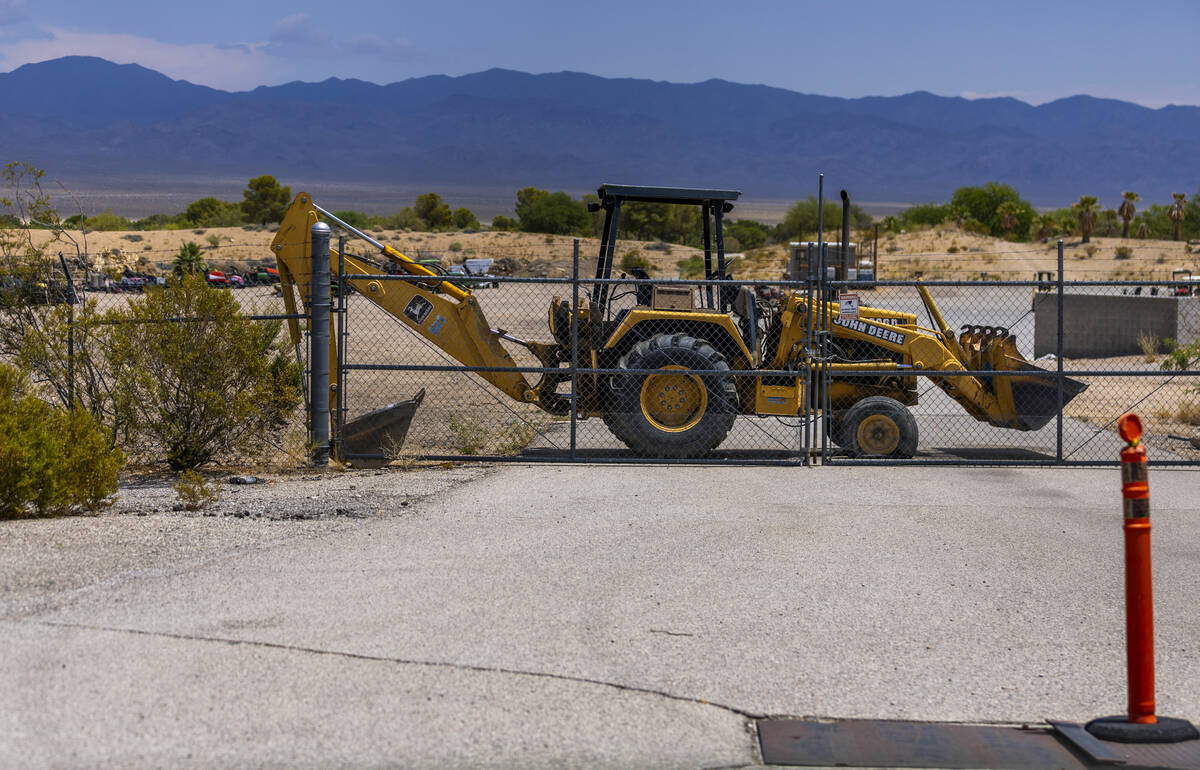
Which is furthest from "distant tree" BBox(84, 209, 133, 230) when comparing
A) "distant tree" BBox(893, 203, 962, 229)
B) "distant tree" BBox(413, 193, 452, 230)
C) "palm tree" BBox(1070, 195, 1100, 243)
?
"palm tree" BBox(1070, 195, 1100, 243)

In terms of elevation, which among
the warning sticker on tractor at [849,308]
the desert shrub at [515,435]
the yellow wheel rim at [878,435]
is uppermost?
the warning sticker on tractor at [849,308]

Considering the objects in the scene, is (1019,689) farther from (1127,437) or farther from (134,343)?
(134,343)

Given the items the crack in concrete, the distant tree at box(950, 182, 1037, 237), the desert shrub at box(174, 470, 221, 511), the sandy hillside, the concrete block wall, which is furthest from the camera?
the distant tree at box(950, 182, 1037, 237)

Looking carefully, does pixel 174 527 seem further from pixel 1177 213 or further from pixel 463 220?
pixel 463 220

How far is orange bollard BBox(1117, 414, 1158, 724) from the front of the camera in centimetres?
528

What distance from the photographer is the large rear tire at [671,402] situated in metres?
12.9

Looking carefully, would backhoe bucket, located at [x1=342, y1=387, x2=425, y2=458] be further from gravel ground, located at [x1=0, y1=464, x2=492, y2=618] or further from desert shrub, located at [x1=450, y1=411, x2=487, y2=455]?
desert shrub, located at [x1=450, y1=411, x2=487, y2=455]

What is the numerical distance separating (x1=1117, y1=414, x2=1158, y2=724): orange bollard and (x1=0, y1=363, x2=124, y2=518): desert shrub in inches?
277

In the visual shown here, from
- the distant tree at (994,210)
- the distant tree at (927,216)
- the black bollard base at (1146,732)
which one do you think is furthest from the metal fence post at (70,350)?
the distant tree at (927,216)

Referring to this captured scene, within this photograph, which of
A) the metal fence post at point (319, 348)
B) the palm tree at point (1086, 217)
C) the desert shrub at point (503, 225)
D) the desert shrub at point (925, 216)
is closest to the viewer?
the metal fence post at point (319, 348)

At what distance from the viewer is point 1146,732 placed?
5348 millimetres

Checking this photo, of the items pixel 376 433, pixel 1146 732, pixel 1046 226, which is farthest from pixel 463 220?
pixel 1146 732

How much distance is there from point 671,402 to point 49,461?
6.22m

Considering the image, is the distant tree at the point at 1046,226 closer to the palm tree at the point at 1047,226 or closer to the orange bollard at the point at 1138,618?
the palm tree at the point at 1047,226
